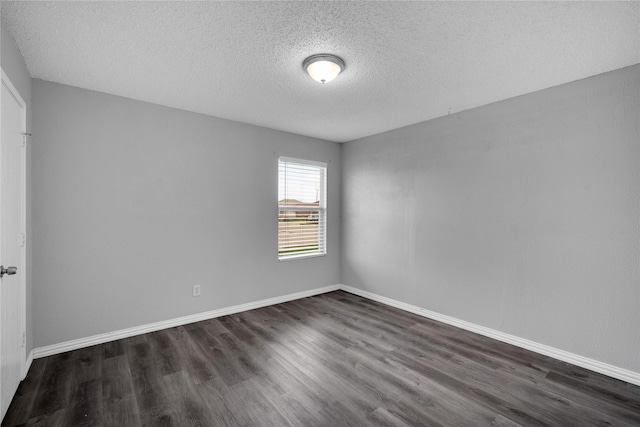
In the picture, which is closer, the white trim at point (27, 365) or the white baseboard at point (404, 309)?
the white trim at point (27, 365)

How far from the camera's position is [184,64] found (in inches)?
93.8

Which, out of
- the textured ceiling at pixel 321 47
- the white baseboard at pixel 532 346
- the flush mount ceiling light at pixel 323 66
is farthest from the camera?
the white baseboard at pixel 532 346

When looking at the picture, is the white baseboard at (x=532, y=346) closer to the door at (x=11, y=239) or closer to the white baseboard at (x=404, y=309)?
the white baseboard at (x=404, y=309)

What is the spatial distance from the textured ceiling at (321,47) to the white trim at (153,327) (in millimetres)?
2432

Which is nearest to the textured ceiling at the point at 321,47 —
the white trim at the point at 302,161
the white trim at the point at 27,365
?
the white trim at the point at 302,161

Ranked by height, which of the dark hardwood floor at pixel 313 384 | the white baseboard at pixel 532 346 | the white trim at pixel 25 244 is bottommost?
the dark hardwood floor at pixel 313 384

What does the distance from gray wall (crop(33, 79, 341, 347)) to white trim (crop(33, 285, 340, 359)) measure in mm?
63

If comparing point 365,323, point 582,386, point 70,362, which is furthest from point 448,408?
point 70,362

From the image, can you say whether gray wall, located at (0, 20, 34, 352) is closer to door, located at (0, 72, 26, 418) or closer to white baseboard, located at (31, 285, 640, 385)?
door, located at (0, 72, 26, 418)

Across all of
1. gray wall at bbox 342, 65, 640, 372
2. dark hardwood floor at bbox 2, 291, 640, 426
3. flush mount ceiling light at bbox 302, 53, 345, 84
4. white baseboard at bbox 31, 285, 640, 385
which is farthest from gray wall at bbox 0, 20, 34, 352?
gray wall at bbox 342, 65, 640, 372

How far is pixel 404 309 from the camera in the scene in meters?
3.99

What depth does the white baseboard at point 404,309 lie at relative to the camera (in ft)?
8.04

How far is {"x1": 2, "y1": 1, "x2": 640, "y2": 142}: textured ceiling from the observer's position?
1750mm

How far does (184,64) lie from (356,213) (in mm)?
3159
